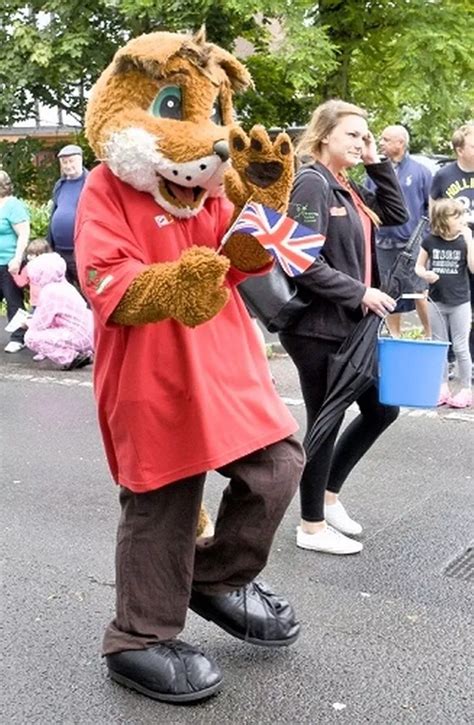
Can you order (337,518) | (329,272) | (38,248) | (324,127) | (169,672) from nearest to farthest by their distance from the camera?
(169,672) → (329,272) → (324,127) → (337,518) → (38,248)

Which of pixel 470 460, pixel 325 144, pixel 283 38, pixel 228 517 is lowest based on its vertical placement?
pixel 470 460

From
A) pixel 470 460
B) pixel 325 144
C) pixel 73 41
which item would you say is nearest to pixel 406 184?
pixel 470 460

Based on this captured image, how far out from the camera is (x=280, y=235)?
10.6ft

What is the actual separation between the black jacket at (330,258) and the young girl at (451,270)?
11.0 feet

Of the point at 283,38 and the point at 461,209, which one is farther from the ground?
the point at 283,38

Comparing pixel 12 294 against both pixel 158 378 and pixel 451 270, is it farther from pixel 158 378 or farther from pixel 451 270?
pixel 158 378

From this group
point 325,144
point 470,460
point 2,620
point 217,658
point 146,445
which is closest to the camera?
point 146,445

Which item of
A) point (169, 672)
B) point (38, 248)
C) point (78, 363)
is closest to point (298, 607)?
point (169, 672)

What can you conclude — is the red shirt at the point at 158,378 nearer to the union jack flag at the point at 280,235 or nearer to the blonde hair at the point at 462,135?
the union jack flag at the point at 280,235

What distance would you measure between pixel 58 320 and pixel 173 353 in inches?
268

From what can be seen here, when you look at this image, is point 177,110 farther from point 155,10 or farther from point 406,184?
point 155,10

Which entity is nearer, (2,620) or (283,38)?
(2,620)

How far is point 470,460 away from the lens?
637cm

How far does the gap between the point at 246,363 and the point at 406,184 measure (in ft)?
20.0
